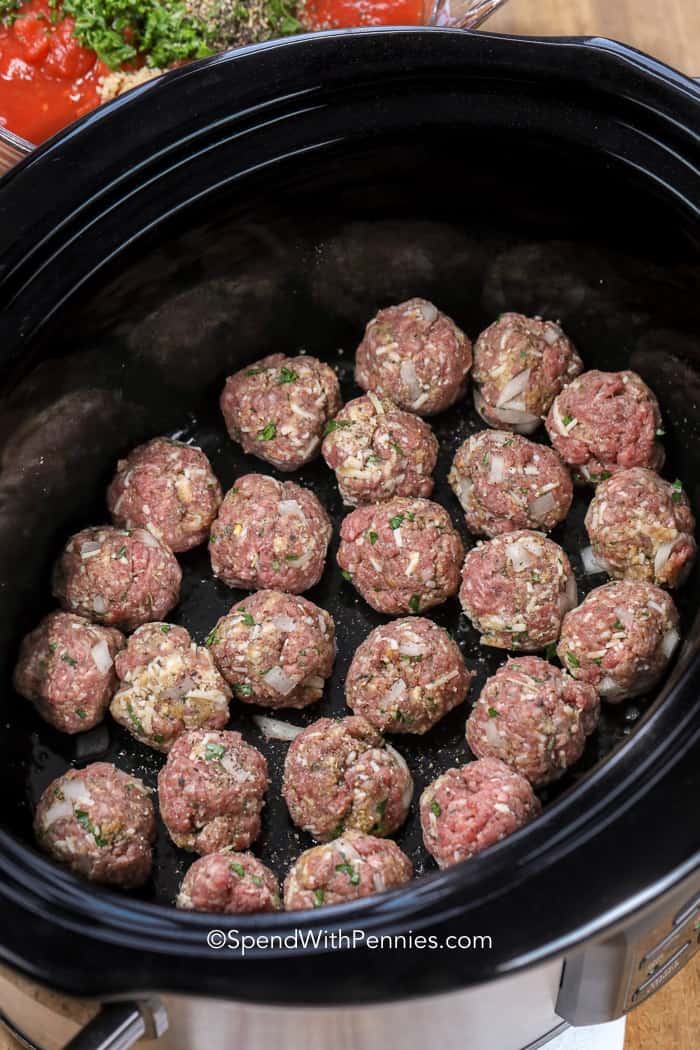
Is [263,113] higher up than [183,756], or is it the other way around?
[263,113]

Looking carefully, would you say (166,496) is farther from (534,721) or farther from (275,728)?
(534,721)

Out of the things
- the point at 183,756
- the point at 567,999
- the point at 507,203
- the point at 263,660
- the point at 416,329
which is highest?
the point at 507,203

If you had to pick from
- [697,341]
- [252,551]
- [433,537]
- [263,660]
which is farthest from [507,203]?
[263,660]

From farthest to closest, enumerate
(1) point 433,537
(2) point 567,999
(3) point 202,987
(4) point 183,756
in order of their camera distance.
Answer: (1) point 433,537 → (4) point 183,756 → (2) point 567,999 → (3) point 202,987

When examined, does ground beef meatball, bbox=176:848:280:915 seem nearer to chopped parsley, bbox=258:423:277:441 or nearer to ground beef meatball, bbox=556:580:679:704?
ground beef meatball, bbox=556:580:679:704

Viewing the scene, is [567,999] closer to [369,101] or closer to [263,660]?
[263,660]

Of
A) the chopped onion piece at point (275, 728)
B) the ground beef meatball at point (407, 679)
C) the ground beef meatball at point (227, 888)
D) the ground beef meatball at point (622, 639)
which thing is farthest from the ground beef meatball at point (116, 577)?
the ground beef meatball at point (622, 639)

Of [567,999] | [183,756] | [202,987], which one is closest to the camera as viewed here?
[202,987]

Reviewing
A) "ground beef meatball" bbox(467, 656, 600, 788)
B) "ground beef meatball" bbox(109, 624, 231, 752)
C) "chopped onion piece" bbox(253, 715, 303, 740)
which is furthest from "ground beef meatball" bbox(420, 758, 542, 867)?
"ground beef meatball" bbox(109, 624, 231, 752)
